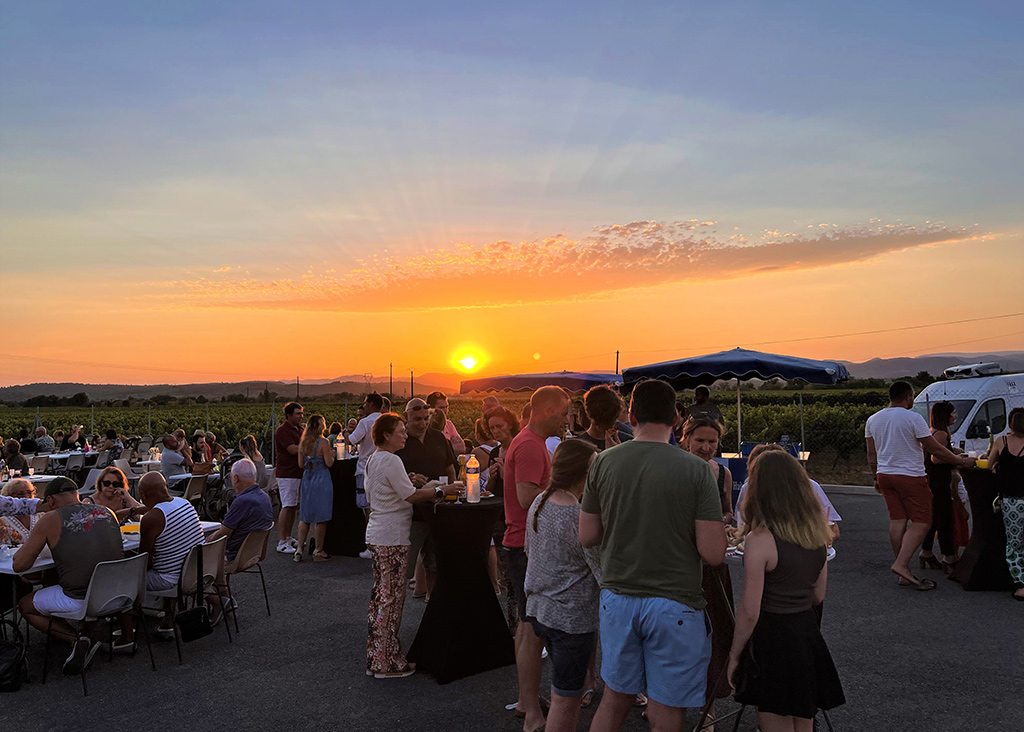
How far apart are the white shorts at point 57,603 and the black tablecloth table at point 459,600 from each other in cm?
223

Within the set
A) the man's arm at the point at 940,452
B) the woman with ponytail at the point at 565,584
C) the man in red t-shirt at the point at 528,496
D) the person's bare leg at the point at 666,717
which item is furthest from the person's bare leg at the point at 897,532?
the person's bare leg at the point at 666,717

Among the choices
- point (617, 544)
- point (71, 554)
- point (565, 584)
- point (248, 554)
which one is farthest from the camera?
point (248, 554)

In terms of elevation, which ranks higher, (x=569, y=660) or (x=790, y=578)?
(x=790, y=578)

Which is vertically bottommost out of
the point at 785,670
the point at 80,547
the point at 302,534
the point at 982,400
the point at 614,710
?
the point at 302,534

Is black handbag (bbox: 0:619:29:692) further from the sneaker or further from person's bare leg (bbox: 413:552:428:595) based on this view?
person's bare leg (bbox: 413:552:428:595)

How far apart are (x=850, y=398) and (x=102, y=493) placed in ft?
125

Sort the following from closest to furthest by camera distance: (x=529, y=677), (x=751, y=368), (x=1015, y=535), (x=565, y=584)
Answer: (x=565, y=584) < (x=529, y=677) < (x=1015, y=535) < (x=751, y=368)

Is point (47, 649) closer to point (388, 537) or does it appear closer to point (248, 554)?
point (248, 554)

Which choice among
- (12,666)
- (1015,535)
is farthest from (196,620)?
(1015,535)

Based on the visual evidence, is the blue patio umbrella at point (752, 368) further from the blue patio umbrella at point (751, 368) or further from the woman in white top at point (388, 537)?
the woman in white top at point (388, 537)

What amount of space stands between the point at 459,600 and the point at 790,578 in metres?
2.60

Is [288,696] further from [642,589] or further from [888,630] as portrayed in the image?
[888,630]

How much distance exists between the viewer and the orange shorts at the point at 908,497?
281 inches

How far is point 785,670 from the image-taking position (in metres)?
3.07
